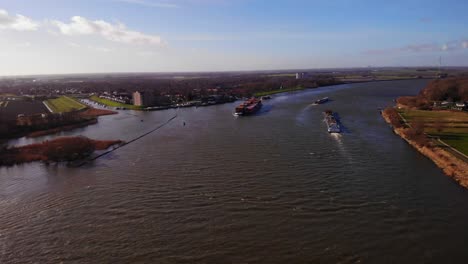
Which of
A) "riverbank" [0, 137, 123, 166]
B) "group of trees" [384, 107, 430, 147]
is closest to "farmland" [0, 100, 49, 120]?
"riverbank" [0, 137, 123, 166]

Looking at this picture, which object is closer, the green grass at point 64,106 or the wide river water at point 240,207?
the wide river water at point 240,207

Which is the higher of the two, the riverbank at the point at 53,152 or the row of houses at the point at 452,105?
the row of houses at the point at 452,105

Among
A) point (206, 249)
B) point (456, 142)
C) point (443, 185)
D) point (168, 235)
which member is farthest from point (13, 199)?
point (456, 142)

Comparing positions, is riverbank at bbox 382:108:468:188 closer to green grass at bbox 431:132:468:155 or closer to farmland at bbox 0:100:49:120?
green grass at bbox 431:132:468:155

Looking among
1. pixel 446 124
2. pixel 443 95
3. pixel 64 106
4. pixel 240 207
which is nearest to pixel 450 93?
pixel 443 95

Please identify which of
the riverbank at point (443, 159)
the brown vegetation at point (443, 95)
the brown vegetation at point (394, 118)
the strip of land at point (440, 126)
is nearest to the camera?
the riverbank at point (443, 159)

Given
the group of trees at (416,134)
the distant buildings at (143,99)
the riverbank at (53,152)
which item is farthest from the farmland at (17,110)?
the group of trees at (416,134)

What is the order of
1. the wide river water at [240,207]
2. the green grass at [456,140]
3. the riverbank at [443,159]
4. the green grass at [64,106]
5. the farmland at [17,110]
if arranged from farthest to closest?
1. the green grass at [64,106]
2. the farmland at [17,110]
3. the green grass at [456,140]
4. the riverbank at [443,159]
5. the wide river water at [240,207]

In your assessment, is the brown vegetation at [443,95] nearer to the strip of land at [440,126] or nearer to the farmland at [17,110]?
the strip of land at [440,126]
